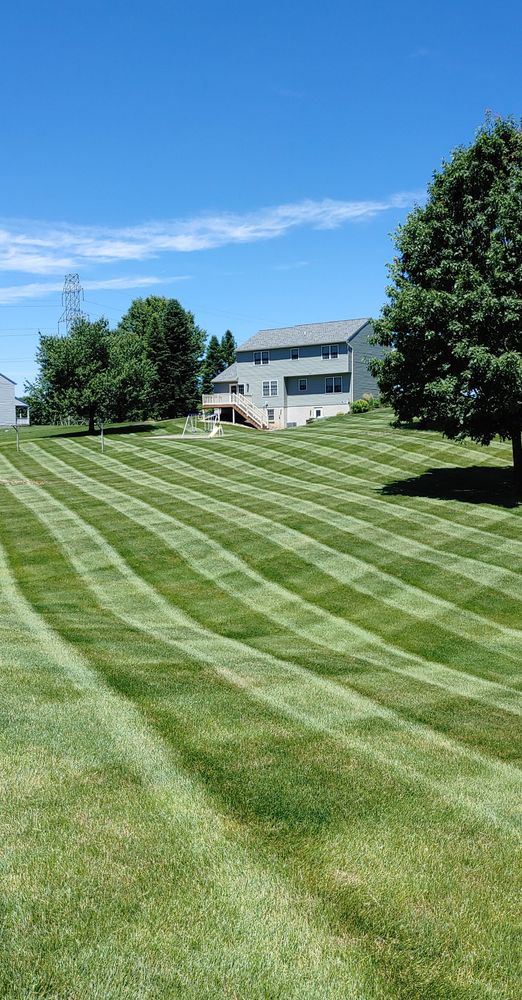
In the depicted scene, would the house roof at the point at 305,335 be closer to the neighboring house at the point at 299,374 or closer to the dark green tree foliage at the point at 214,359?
the neighboring house at the point at 299,374

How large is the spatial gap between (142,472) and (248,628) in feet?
77.2

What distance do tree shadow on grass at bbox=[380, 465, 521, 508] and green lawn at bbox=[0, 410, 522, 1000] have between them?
32.7ft

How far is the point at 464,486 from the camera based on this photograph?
3309 centimetres

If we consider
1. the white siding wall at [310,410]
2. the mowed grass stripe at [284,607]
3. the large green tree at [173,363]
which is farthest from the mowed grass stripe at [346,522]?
the large green tree at [173,363]

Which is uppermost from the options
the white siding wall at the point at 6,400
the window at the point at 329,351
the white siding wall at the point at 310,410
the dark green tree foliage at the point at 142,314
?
the dark green tree foliage at the point at 142,314

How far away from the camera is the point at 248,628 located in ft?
53.6

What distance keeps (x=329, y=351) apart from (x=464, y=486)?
4360 cm

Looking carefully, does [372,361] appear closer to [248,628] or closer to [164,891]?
[248,628]

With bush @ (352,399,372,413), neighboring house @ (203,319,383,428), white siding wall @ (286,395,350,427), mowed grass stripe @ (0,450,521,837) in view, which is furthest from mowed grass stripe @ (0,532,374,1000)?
neighboring house @ (203,319,383,428)

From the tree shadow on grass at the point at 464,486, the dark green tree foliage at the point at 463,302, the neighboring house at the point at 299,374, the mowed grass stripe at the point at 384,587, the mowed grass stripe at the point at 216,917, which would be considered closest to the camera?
the mowed grass stripe at the point at 216,917

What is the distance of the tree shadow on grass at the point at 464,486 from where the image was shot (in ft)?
99.6

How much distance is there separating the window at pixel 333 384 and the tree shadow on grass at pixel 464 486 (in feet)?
122

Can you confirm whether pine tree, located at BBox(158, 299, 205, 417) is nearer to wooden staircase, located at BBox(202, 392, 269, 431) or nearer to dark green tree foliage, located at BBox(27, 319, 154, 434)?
wooden staircase, located at BBox(202, 392, 269, 431)

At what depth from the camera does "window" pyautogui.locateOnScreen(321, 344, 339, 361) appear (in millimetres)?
73250
